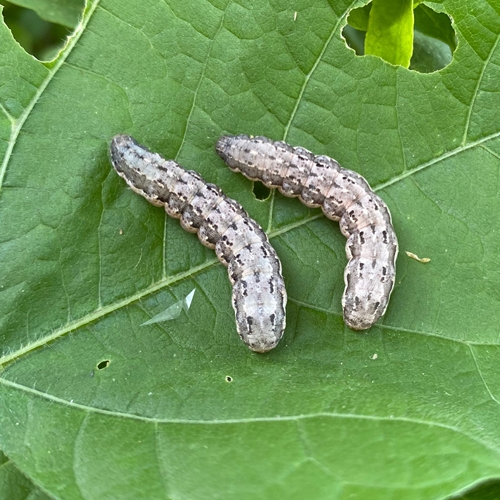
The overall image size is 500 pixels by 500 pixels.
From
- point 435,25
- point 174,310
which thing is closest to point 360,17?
point 435,25

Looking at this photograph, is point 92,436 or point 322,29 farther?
point 322,29

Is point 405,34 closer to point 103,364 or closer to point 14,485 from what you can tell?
point 103,364

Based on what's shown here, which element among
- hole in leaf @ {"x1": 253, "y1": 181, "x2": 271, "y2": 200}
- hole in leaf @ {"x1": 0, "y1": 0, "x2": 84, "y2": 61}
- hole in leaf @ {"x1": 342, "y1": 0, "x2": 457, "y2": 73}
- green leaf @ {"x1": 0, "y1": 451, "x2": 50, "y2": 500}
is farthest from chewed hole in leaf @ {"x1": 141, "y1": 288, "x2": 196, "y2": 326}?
hole in leaf @ {"x1": 0, "y1": 0, "x2": 84, "y2": 61}

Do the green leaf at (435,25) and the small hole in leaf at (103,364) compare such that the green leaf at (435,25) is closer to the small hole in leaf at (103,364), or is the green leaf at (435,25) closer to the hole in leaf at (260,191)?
the hole in leaf at (260,191)

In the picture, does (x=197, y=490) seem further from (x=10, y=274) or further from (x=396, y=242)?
(x=396, y=242)

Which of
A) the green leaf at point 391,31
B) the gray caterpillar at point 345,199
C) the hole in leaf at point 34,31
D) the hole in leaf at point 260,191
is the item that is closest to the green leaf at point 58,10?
the hole in leaf at point 34,31

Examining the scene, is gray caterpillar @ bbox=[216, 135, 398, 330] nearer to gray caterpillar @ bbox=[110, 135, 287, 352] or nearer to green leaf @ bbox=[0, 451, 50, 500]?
gray caterpillar @ bbox=[110, 135, 287, 352]

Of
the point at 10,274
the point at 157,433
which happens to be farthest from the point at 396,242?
the point at 10,274
